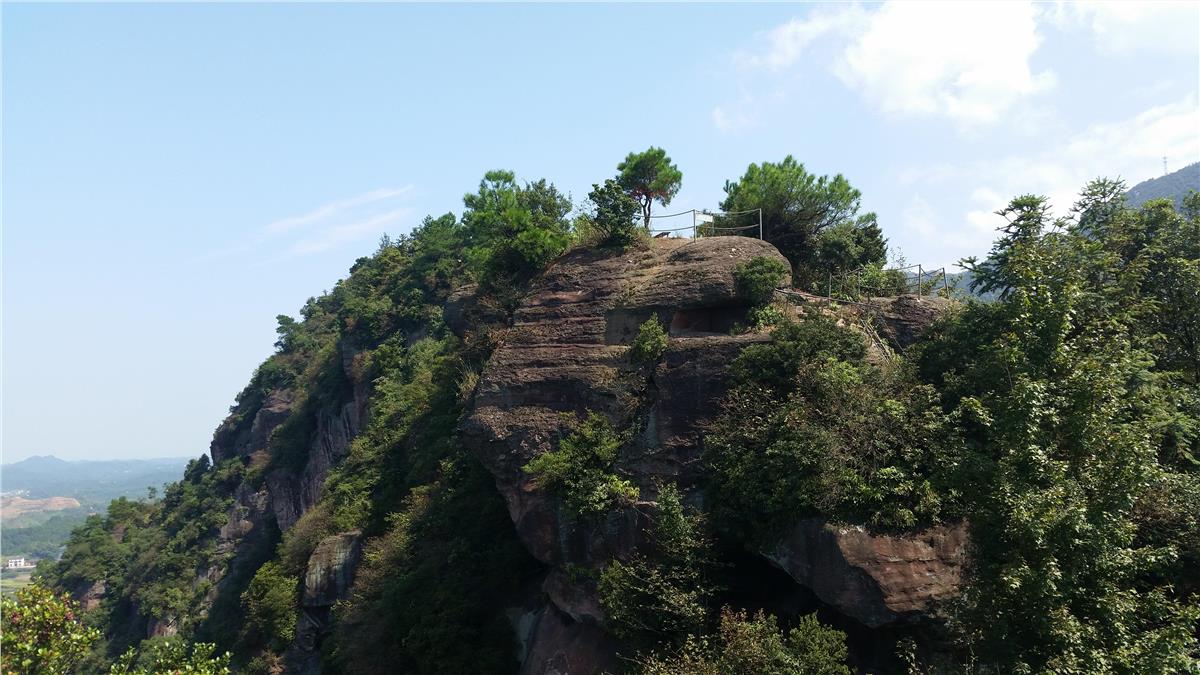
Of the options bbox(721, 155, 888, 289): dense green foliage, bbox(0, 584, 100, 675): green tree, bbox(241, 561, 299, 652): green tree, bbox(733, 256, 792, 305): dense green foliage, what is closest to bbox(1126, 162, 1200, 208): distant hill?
bbox(721, 155, 888, 289): dense green foliage

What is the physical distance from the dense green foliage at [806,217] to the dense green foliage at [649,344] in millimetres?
6810

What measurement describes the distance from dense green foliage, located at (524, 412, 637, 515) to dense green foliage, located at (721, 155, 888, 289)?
9351 mm

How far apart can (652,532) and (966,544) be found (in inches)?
234

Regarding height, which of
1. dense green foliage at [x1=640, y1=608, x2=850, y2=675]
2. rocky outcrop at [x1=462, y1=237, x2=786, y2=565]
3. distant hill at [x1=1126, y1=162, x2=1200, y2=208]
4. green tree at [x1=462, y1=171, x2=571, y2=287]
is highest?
distant hill at [x1=1126, y1=162, x2=1200, y2=208]

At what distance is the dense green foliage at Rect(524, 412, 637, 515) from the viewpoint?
16.1 meters

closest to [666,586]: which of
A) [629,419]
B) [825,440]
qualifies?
[825,440]

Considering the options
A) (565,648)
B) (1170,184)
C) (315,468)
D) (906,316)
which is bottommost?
(565,648)

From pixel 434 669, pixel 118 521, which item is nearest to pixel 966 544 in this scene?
pixel 434 669

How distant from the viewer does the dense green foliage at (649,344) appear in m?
17.7

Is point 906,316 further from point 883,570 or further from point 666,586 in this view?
point 666,586

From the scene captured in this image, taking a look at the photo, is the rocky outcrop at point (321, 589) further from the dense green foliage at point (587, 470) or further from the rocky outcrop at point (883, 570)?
the rocky outcrop at point (883, 570)

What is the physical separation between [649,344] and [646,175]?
8.52 m

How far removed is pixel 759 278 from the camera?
17797mm

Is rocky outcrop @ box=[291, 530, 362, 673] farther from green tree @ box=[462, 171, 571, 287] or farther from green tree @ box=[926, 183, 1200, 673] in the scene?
green tree @ box=[926, 183, 1200, 673]
